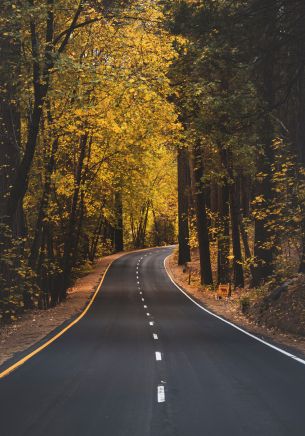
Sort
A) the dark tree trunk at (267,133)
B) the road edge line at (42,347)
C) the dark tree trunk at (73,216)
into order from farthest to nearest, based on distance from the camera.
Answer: the dark tree trunk at (73,216) < the dark tree trunk at (267,133) < the road edge line at (42,347)

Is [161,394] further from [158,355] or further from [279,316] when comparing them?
[279,316]

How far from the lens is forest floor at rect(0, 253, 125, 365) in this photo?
15.7 metres

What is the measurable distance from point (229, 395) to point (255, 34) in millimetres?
10904

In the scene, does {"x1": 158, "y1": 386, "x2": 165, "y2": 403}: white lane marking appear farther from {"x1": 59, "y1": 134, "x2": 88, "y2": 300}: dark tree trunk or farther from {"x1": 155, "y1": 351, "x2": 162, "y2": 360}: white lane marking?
{"x1": 59, "y1": 134, "x2": 88, "y2": 300}: dark tree trunk

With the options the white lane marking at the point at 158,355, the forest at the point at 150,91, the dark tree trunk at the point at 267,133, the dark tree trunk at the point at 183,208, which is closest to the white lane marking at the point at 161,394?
the white lane marking at the point at 158,355

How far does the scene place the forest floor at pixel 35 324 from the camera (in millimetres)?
15672

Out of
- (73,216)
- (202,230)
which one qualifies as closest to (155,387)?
(73,216)

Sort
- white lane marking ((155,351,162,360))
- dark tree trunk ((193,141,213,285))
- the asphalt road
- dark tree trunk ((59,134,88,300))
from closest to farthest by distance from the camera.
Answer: the asphalt road
white lane marking ((155,351,162,360))
dark tree trunk ((59,134,88,300))
dark tree trunk ((193,141,213,285))

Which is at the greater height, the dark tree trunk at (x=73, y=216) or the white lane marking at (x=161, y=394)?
the dark tree trunk at (x=73, y=216)

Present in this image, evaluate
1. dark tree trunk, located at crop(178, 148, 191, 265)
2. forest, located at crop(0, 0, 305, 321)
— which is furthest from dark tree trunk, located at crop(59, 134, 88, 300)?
dark tree trunk, located at crop(178, 148, 191, 265)

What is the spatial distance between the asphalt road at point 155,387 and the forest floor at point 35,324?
3.19 ft

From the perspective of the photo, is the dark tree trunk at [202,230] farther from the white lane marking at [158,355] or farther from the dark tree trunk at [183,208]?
the white lane marking at [158,355]

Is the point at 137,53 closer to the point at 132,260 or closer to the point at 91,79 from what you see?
the point at 91,79

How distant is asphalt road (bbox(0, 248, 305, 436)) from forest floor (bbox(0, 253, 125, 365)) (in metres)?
0.97
